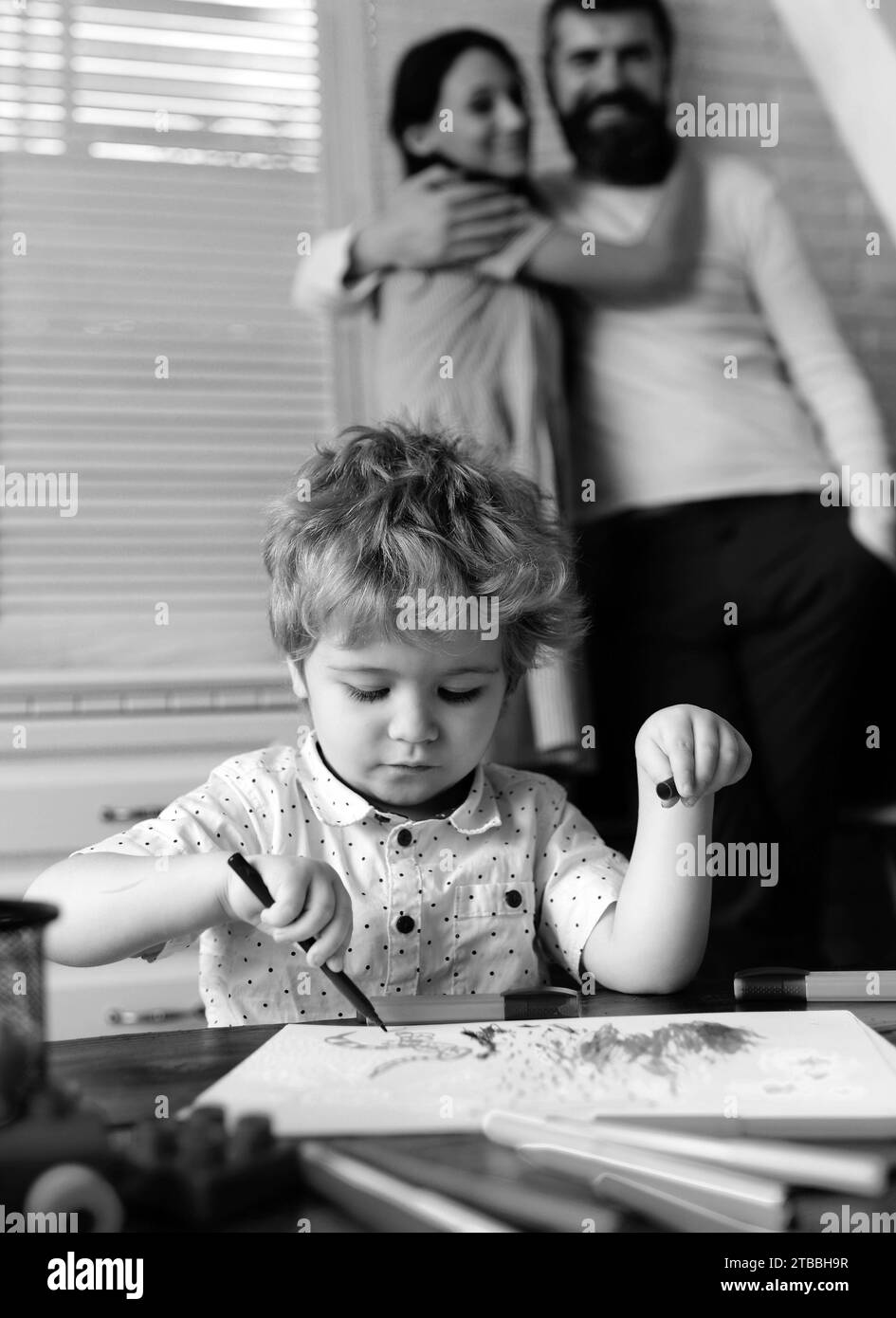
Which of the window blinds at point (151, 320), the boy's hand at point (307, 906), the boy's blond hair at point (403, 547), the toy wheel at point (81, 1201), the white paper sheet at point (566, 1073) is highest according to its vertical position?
the window blinds at point (151, 320)

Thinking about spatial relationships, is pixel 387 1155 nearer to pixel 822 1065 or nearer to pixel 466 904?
pixel 822 1065

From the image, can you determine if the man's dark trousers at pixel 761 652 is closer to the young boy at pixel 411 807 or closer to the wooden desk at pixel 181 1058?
the young boy at pixel 411 807

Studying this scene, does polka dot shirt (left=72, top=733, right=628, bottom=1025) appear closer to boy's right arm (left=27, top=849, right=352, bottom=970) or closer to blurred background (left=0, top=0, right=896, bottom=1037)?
boy's right arm (left=27, top=849, right=352, bottom=970)

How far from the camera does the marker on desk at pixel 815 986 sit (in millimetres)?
700

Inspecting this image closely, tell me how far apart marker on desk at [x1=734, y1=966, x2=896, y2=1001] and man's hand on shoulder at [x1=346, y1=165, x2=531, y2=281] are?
1398mm

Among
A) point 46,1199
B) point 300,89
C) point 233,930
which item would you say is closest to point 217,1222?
point 46,1199

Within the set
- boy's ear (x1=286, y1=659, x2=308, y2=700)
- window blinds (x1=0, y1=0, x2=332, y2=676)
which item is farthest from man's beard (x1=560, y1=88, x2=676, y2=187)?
boy's ear (x1=286, y1=659, x2=308, y2=700)

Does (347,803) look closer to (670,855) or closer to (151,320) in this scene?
(670,855)

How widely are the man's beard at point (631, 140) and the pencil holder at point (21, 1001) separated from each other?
69.4 inches

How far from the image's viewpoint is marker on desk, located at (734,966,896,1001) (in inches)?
27.5

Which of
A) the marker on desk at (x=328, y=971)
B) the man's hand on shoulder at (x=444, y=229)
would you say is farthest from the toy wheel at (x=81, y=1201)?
the man's hand on shoulder at (x=444, y=229)

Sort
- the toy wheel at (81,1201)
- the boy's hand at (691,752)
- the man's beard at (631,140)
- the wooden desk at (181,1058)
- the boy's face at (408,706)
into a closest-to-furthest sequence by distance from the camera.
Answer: the toy wheel at (81,1201)
the wooden desk at (181,1058)
the boy's hand at (691,752)
the boy's face at (408,706)
the man's beard at (631,140)

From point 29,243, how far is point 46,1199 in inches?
75.3

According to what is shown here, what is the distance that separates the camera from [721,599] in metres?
1.83
